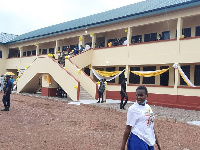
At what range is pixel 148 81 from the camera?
19.5 metres

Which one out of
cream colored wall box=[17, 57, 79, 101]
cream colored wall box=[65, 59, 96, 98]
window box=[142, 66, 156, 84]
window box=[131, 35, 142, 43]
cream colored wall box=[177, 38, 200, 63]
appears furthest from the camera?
window box=[131, 35, 142, 43]

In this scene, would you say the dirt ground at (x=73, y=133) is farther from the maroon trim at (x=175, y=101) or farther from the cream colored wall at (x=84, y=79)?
the cream colored wall at (x=84, y=79)

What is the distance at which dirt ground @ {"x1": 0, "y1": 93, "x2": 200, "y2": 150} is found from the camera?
653 centimetres

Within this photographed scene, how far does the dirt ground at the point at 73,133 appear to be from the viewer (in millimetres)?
6532

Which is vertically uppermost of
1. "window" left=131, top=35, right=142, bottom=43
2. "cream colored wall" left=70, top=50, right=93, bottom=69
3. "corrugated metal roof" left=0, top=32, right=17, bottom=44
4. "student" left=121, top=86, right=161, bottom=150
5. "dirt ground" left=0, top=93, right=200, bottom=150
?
"corrugated metal roof" left=0, top=32, right=17, bottom=44

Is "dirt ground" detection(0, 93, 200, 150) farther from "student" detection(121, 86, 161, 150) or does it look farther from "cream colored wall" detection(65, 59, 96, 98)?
"cream colored wall" detection(65, 59, 96, 98)

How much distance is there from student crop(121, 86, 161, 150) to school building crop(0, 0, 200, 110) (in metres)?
12.5

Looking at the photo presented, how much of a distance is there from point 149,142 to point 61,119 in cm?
720

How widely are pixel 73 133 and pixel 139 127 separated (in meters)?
4.73

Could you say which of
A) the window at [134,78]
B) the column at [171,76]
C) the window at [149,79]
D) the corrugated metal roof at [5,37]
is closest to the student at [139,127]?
the column at [171,76]

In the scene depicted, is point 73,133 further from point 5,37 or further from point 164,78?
point 5,37

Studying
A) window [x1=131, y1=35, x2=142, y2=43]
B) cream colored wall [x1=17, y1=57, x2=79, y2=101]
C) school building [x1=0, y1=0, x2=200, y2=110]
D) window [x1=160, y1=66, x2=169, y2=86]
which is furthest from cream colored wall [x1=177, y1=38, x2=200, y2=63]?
cream colored wall [x1=17, y1=57, x2=79, y2=101]

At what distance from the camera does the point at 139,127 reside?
3525mm

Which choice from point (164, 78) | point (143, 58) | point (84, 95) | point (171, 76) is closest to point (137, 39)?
point (143, 58)
